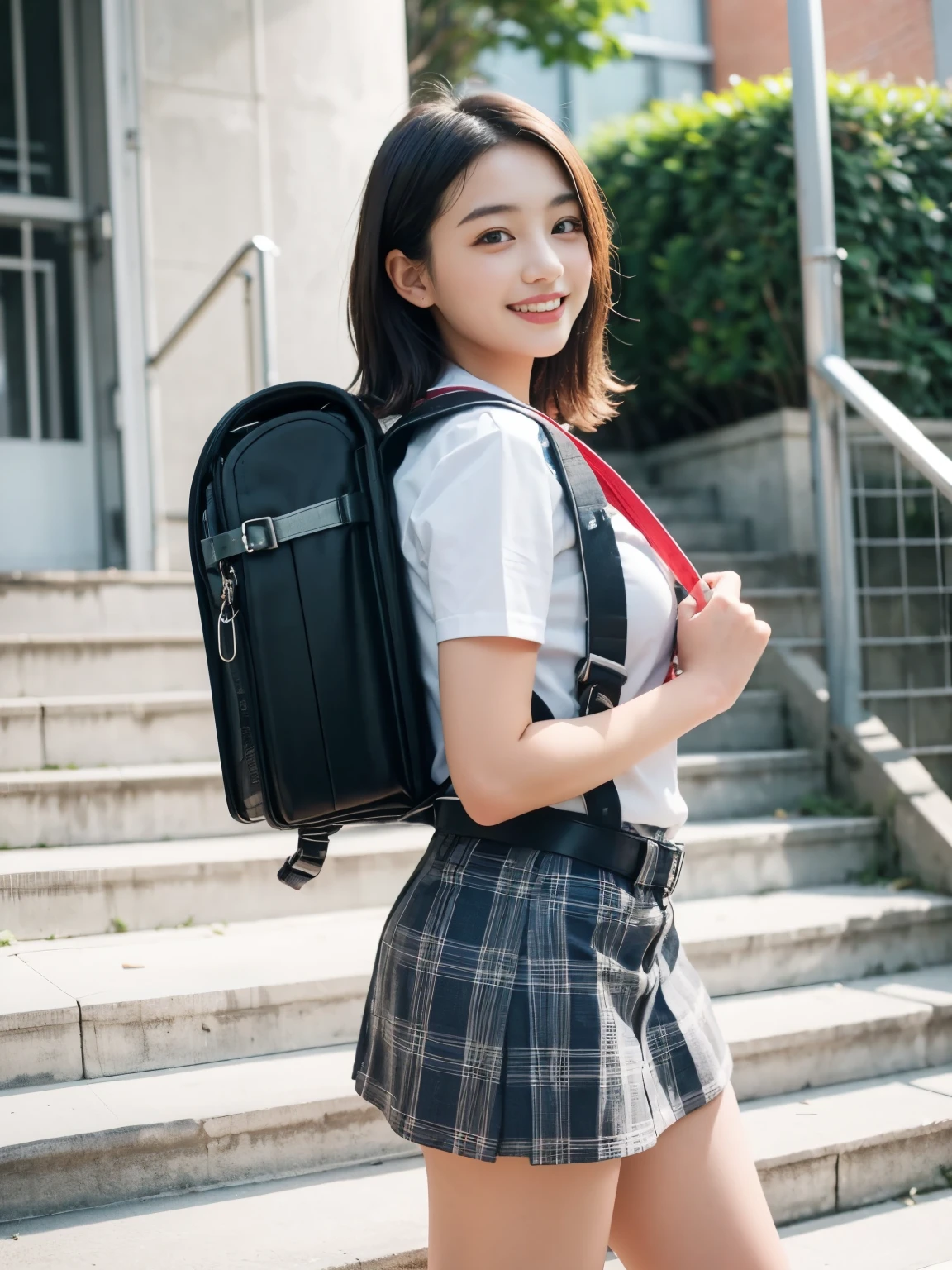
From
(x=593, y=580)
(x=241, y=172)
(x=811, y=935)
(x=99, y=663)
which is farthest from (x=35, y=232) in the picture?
(x=593, y=580)

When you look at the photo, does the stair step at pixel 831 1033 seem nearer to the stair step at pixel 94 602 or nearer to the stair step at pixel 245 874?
the stair step at pixel 245 874

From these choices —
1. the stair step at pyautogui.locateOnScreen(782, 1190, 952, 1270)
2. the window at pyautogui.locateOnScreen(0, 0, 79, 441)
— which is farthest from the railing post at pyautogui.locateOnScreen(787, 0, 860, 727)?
the window at pyautogui.locateOnScreen(0, 0, 79, 441)

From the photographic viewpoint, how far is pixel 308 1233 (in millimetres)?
2154

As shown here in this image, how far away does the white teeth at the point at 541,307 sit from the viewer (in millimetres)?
1275

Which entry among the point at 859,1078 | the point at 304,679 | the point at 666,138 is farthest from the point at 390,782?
the point at 666,138

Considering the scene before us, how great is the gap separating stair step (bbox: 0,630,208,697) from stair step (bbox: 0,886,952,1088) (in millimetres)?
1018

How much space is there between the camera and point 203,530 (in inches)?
47.9

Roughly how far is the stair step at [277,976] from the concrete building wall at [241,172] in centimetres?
249

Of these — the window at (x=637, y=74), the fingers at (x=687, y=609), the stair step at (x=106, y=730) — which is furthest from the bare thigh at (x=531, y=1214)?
the window at (x=637, y=74)

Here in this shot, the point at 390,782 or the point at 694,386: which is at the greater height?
the point at 694,386

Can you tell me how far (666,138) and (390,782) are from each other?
5.40 meters

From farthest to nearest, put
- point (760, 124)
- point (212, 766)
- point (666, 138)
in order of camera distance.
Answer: point (666, 138) < point (760, 124) < point (212, 766)

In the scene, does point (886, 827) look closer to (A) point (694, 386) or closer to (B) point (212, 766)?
(B) point (212, 766)

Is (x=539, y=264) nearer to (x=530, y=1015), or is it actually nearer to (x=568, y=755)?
(x=568, y=755)
